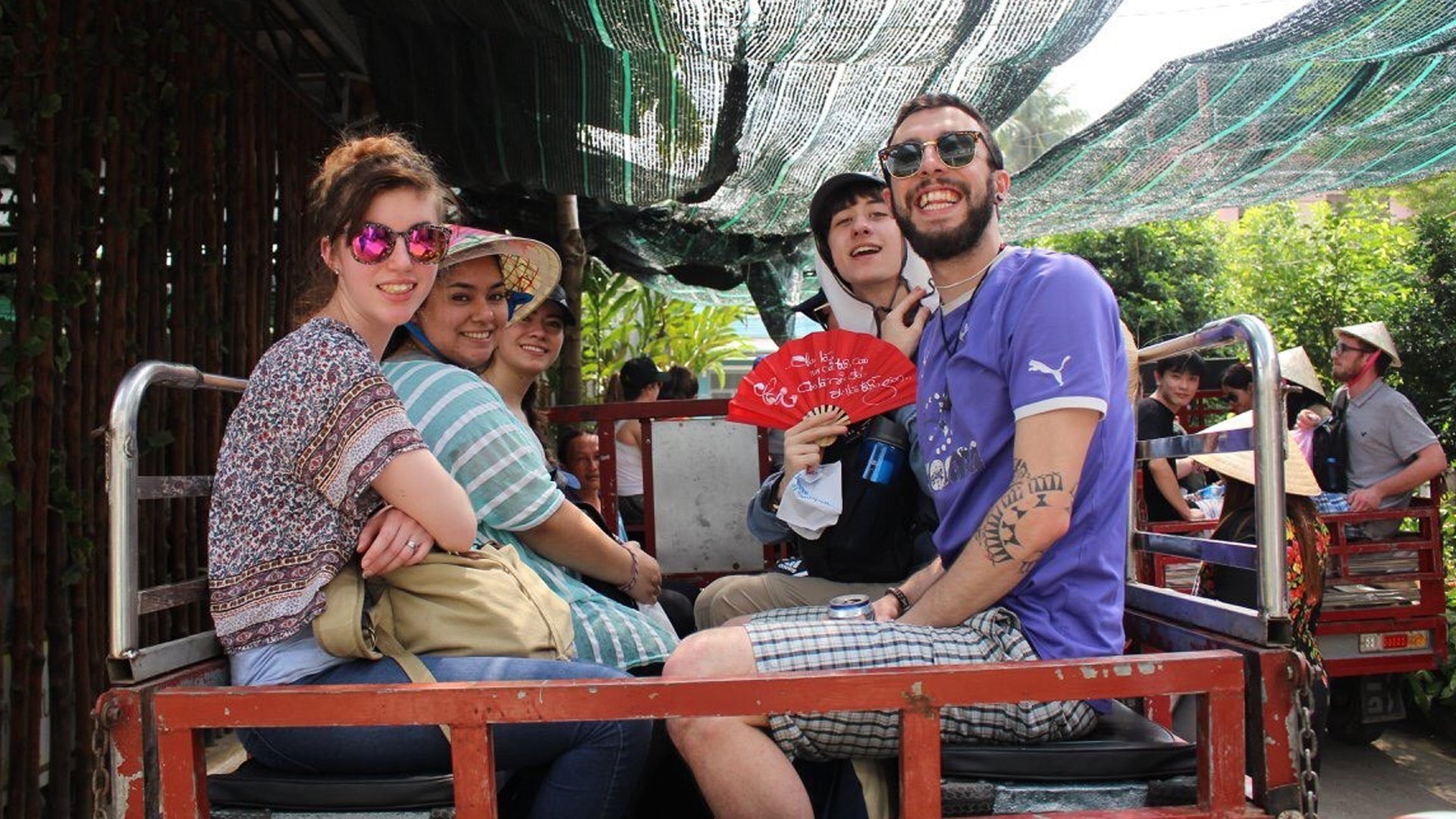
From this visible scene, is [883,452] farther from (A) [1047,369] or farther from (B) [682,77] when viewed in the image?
(B) [682,77]

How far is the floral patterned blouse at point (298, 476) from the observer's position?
1997 millimetres

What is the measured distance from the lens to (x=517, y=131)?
5.13 metres

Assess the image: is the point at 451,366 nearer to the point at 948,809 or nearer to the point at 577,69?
the point at 948,809

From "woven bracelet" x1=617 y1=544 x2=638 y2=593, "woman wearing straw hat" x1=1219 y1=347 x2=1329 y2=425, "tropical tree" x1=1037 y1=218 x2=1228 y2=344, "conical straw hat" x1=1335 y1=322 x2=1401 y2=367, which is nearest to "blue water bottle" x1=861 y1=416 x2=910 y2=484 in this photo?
"woven bracelet" x1=617 y1=544 x2=638 y2=593

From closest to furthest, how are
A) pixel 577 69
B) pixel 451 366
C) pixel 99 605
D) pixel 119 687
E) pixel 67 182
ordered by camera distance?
1. pixel 119 687
2. pixel 451 366
3. pixel 67 182
4. pixel 99 605
5. pixel 577 69

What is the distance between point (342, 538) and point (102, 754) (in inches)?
21.3

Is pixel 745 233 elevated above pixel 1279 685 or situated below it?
above

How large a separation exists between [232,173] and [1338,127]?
226 inches

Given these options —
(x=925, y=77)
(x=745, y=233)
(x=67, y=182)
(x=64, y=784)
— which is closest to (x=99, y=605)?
(x=64, y=784)

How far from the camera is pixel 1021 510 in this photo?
2.11 m

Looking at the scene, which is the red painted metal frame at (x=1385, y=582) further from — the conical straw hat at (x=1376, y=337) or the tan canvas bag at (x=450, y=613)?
the tan canvas bag at (x=450, y=613)

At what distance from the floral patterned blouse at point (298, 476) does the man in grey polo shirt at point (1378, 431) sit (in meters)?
6.07

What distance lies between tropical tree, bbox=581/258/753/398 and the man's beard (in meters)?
8.51

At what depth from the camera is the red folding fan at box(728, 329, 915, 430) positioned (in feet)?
9.42
